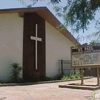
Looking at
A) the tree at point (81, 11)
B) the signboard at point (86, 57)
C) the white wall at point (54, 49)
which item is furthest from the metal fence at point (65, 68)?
the tree at point (81, 11)

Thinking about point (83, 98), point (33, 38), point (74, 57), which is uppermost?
point (33, 38)

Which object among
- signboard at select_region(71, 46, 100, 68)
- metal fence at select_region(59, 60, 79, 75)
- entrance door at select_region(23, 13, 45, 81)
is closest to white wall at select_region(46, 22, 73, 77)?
metal fence at select_region(59, 60, 79, 75)

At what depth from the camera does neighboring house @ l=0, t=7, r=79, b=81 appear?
694 inches

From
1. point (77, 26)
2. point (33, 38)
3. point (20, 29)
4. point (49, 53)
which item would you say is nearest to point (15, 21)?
point (20, 29)

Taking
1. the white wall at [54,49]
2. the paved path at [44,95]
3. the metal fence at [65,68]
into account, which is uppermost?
the white wall at [54,49]

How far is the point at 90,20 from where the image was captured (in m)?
6.38

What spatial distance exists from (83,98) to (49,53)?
1282 cm

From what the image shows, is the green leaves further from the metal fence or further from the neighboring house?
the metal fence

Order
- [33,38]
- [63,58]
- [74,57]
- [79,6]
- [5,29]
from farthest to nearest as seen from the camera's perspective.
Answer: [63,58] < [33,38] < [5,29] < [74,57] < [79,6]

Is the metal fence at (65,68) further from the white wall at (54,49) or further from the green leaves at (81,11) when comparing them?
the green leaves at (81,11)

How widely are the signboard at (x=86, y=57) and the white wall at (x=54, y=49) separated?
24.0ft

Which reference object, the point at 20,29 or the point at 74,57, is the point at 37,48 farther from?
Result: the point at 74,57

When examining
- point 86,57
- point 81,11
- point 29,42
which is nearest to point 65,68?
point 29,42

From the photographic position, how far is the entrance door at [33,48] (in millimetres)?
18984
